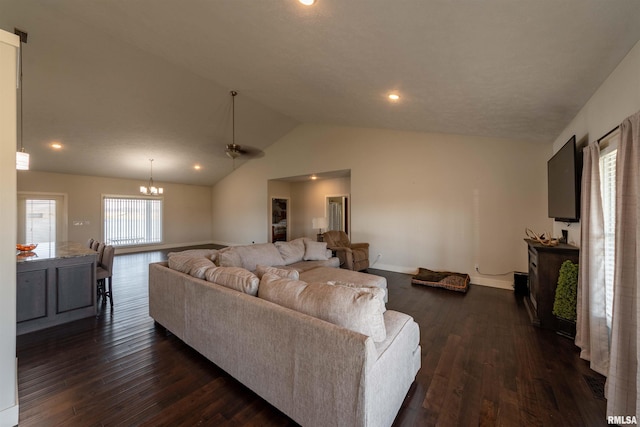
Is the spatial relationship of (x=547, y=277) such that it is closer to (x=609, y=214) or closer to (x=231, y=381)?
(x=609, y=214)

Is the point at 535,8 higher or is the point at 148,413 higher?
the point at 535,8

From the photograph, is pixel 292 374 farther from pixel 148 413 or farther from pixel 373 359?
pixel 148 413

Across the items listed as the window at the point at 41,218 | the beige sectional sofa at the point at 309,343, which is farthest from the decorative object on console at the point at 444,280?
the window at the point at 41,218

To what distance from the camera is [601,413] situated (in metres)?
1.71

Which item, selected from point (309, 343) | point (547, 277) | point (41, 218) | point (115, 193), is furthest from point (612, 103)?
point (41, 218)

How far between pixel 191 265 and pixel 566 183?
4.27 meters

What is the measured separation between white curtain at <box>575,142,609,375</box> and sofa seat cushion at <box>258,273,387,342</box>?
2.09 metres

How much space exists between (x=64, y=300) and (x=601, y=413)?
5195mm

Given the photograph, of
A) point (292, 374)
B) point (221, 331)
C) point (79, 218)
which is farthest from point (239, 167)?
point (292, 374)

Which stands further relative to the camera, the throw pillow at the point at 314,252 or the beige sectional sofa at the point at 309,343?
the throw pillow at the point at 314,252

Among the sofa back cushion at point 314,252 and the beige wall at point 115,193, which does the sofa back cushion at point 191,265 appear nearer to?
the sofa back cushion at point 314,252

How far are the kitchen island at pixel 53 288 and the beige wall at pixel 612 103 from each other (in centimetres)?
551

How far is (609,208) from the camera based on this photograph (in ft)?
7.50

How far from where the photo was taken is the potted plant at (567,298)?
2674 millimetres
